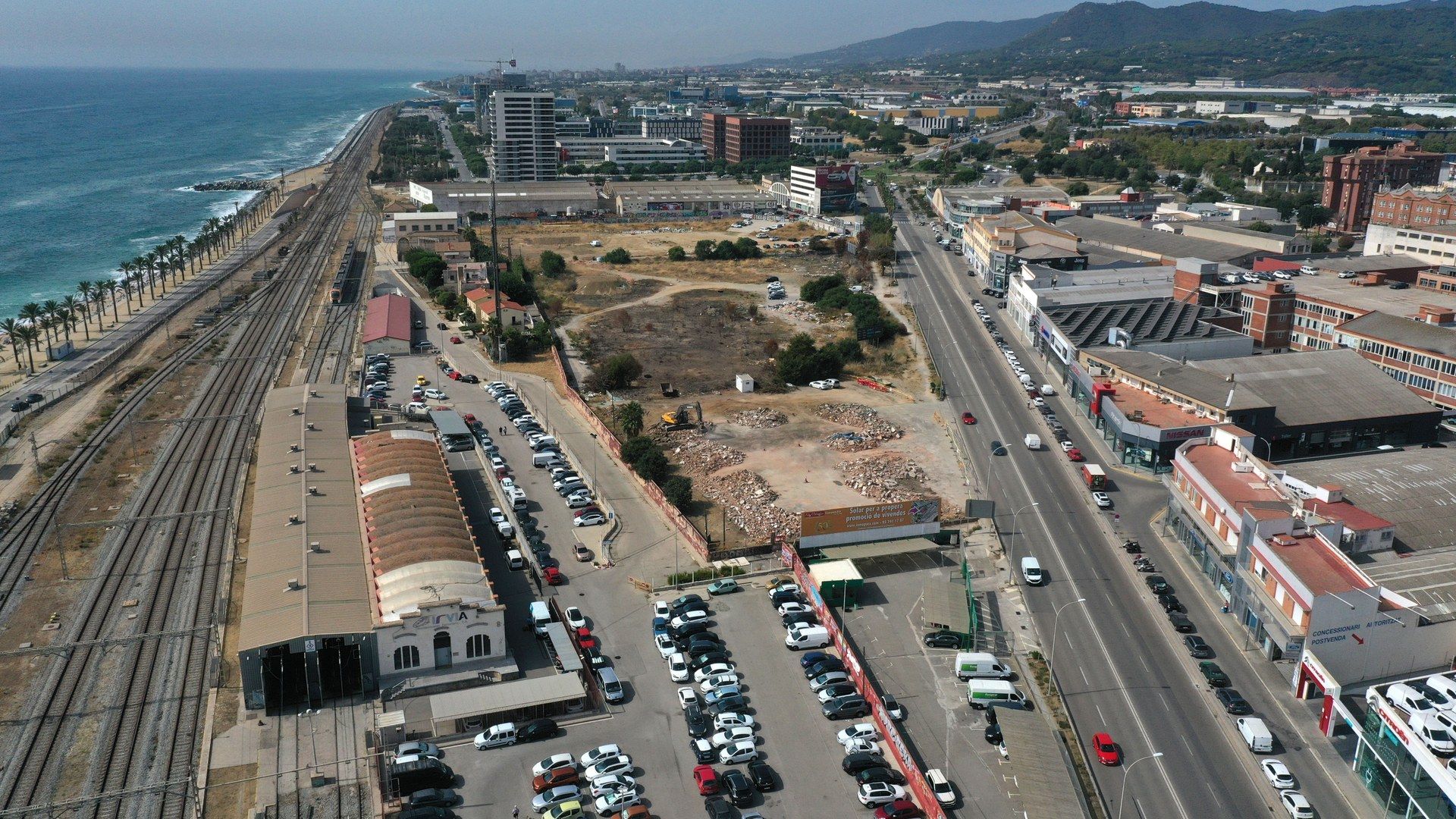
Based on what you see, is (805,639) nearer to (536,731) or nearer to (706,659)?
(706,659)

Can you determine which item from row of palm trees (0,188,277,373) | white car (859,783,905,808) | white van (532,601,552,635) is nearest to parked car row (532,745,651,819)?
white car (859,783,905,808)

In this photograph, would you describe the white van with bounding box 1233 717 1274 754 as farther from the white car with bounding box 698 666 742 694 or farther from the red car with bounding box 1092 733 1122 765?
the white car with bounding box 698 666 742 694

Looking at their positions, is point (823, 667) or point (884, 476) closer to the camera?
point (823, 667)

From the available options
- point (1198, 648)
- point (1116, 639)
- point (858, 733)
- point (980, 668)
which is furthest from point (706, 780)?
point (1198, 648)

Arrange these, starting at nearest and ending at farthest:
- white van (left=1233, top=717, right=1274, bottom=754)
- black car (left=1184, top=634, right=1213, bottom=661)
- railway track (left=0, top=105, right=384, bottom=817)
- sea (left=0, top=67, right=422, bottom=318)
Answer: railway track (left=0, top=105, right=384, bottom=817)
white van (left=1233, top=717, right=1274, bottom=754)
black car (left=1184, top=634, right=1213, bottom=661)
sea (left=0, top=67, right=422, bottom=318)

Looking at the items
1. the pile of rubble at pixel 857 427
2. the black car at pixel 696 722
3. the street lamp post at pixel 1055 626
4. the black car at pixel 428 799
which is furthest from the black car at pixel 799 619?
the pile of rubble at pixel 857 427

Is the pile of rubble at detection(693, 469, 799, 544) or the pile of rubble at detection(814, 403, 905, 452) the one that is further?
the pile of rubble at detection(814, 403, 905, 452)

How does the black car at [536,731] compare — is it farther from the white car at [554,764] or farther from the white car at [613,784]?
the white car at [613,784]
